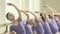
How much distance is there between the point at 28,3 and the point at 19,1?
1.84 feet

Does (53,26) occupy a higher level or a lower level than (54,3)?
lower

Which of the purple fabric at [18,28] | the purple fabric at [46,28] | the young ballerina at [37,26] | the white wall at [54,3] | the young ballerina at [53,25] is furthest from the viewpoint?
the white wall at [54,3]

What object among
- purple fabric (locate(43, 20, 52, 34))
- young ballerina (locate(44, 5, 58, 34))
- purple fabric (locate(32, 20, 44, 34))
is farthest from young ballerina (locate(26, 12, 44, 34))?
young ballerina (locate(44, 5, 58, 34))

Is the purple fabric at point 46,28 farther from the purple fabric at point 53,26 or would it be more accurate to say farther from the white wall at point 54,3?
the white wall at point 54,3

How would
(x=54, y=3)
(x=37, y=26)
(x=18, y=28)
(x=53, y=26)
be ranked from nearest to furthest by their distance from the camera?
(x=18, y=28) → (x=37, y=26) → (x=53, y=26) → (x=54, y=3)

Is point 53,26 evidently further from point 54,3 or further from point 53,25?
point 54,3

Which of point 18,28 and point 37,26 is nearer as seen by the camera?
point 18,28

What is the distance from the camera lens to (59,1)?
7.30 metres

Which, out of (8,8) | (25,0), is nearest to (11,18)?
(8,8)

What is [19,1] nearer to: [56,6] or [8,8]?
[8,8]

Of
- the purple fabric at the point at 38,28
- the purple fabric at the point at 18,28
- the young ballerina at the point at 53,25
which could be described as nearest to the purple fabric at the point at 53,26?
the young ballerina at the point at 53,25

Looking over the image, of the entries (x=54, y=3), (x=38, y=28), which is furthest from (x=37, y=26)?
(x=54, y=3)

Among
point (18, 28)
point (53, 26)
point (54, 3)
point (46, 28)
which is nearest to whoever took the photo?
point (18, 28)

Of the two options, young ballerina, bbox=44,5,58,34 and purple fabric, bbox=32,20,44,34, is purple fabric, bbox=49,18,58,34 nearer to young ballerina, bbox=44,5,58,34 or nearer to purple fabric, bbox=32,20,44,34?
young ballerina, bbox=44,5,58,34
